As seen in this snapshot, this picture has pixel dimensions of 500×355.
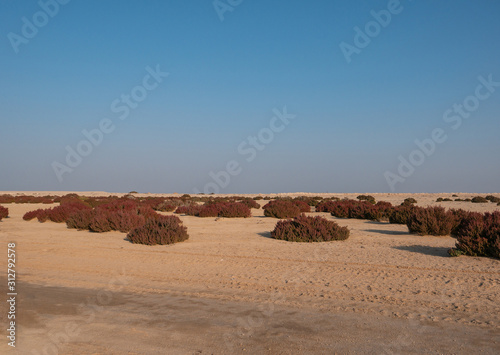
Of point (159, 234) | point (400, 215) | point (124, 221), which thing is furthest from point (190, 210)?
point (400, 215)

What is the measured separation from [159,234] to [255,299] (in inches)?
267

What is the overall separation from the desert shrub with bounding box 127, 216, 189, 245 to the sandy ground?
56cm

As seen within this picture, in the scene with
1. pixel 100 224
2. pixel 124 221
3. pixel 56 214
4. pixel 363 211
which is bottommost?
pixel 363 211

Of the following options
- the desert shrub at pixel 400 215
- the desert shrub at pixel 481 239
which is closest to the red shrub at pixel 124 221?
the desert shrub at pixel 481 239

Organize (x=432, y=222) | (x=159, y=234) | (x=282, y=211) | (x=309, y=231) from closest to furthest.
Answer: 1. (x=159, y=234)
2. (x=309, y=231)
3. (x=432, y=222)
4. (x=282, y=211)

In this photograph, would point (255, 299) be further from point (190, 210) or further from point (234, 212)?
point (190, 210)

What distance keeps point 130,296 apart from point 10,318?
5.96 ft

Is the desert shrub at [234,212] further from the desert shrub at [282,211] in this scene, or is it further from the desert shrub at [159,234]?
the desert shrub at [159,234]

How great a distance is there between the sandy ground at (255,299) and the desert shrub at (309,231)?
633 mm

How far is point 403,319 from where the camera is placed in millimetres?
5438

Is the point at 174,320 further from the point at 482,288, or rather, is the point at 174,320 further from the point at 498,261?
the point at 498,261

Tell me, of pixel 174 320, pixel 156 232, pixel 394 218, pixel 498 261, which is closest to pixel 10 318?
pixel 174 320

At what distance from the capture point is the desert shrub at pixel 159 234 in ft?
41.1

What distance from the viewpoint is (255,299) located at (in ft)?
21.4
